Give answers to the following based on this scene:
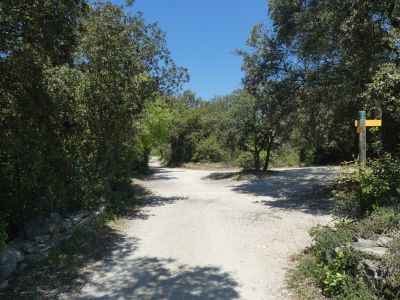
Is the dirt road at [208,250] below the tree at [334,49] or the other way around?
below

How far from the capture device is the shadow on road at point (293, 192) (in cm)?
1285

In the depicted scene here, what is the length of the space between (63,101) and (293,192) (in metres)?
12.1

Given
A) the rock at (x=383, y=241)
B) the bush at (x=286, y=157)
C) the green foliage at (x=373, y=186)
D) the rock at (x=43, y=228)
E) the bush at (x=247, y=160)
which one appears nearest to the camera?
the rock at (x=383, y=241)

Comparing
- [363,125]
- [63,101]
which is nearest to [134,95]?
[63,101]

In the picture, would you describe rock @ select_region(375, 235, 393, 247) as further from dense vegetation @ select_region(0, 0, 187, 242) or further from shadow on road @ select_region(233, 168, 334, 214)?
shadow on road @ select_region(233, 168, 334, 214)

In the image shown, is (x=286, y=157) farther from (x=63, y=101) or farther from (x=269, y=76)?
(x=63, y=101)

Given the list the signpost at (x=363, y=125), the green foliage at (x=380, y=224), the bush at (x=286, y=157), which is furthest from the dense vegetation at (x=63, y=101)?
the bush at (x=286, y=157)

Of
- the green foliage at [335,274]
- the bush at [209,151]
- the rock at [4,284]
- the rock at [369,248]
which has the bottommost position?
the rock at [4,284]

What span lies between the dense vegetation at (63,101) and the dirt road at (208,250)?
1.82 metres

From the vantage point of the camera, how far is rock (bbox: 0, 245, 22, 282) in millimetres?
5518

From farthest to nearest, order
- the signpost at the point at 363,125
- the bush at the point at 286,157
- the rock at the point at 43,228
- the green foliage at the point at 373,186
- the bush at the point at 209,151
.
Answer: the bush at the point at 209,151 < the bush at the point at 286,157 < the signpost at the point at 363,125 < the rock at the point at 43,228 < the green foliage at the point at 373,186

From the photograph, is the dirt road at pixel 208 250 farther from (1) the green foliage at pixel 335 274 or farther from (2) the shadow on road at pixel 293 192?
(1) the green foliage at pixel 335 274

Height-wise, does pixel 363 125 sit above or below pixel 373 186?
above

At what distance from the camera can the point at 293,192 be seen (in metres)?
16.5
